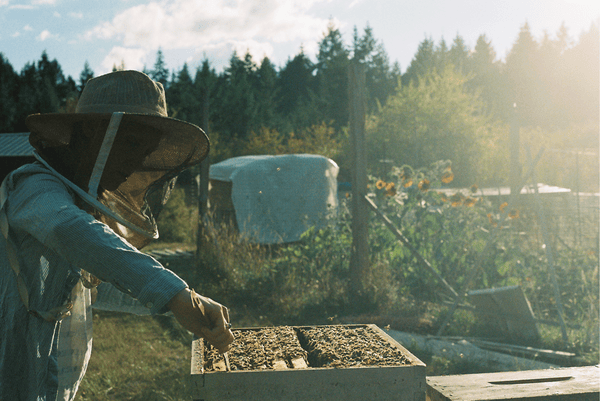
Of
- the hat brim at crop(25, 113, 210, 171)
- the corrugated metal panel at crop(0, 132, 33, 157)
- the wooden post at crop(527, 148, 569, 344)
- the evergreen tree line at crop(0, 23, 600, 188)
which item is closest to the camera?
the hat brim at crop(25, 113, 210, 171)

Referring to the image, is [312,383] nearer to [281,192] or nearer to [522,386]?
[522,386]

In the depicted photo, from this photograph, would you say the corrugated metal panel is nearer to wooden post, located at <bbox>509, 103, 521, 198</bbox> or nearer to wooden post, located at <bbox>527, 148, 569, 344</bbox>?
wooden post, located at <bbox>509, 103, 521, 198</bbox>

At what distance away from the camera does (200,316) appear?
117 centimetres

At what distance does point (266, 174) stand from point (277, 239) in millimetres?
1715

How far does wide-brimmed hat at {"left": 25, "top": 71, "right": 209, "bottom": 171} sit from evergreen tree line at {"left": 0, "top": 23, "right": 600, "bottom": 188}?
4540 mm

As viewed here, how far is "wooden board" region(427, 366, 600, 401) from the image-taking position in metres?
1.70

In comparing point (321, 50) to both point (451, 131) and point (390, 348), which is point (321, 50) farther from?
point (390, 348)

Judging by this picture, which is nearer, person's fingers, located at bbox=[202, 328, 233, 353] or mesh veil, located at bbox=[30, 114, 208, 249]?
person's fingers, located at bbox=[202, 328, 233, 353]

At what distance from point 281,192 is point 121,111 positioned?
9.93 m

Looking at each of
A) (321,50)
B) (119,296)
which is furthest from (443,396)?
(321,50)

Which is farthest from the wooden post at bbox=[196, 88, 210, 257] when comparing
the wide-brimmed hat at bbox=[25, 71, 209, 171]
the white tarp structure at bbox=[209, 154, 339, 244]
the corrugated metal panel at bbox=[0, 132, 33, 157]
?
the corrugated metal panel at bbox=[0, 132, 33, 157]

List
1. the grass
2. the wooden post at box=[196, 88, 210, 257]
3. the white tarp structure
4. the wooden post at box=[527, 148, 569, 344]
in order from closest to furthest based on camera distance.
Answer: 1. the grass
2. the wooden post at box=[527, 148, 569, 344]
3. the wooden post at box=[196, 88, 210, 257]
4. the white tarp structure

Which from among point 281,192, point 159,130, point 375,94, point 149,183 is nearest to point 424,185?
point 149,183

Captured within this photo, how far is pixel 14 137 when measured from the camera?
17016 millimetres
